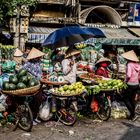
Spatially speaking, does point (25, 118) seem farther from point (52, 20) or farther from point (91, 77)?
point (52, 20)

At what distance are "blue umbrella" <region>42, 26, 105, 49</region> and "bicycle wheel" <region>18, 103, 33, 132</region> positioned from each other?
8.68 ft

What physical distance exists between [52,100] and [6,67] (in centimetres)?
179

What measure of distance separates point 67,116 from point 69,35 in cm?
238

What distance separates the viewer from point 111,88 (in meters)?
11.0

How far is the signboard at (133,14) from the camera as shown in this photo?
26.5 meters

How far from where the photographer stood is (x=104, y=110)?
1116 centimetres

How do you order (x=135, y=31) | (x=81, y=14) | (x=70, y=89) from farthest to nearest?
(x=135, y=31) → (x=81, y=14) → (x=70, y=89)

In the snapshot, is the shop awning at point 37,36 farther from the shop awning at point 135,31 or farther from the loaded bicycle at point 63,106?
the loaded bicycle at point 63,106

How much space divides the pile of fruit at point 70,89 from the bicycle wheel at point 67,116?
1.51ft

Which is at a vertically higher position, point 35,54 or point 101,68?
point 35,54

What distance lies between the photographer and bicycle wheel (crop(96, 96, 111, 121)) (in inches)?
434

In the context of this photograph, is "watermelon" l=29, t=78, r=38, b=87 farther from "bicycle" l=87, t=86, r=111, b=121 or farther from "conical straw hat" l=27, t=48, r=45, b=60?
"bicycle" l=87, t=86, r=111, b=121

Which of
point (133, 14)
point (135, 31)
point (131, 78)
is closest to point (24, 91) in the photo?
point (131, 78)

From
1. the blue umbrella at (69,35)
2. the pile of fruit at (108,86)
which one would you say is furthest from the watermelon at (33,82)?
the blue umbrella at (69,35)
